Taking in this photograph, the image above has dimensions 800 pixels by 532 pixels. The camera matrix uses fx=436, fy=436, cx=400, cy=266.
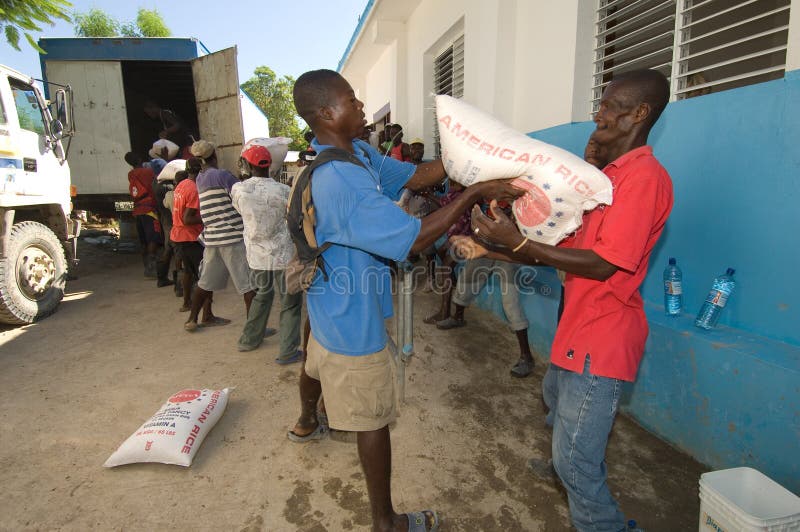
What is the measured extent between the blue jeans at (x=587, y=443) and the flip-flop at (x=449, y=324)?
2.61 m

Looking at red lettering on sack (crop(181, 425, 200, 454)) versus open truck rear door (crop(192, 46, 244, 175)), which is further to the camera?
open truck rear door (crop(192, 46, 244, 175))

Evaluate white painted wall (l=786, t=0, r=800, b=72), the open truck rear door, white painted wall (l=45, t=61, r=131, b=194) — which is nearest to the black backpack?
white painted wall (l=786, t=0, r=800, b=72)

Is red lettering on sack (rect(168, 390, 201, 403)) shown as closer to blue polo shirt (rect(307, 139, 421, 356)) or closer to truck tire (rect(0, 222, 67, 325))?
blue polo shirt (rect(307, 139, 421, 356))

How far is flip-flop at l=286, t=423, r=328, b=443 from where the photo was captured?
95.5 inches

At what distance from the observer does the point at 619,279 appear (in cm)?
141

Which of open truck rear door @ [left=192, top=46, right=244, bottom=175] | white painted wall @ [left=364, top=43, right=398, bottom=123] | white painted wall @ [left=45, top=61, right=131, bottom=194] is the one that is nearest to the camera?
open truck rear door @ [left=192, top=46, right=244, bottom=175]

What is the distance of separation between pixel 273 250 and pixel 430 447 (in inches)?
72.6

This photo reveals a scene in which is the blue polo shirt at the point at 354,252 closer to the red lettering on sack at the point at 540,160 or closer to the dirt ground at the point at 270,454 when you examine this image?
the red lettering on sack at the point at 540,160

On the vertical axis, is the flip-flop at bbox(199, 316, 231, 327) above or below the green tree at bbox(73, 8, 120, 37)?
below

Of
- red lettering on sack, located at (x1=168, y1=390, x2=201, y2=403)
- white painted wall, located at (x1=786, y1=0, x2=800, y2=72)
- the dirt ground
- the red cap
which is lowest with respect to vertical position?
the dirt ground

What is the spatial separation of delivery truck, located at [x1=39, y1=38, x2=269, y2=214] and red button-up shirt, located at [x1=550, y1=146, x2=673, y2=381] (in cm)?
572

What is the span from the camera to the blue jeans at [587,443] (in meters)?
1.41

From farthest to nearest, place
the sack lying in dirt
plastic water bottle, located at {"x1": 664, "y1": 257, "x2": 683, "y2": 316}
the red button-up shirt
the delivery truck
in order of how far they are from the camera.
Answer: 1. the delivery truck
2. plastic water bottle, located at {"x1": 664, "y1": 257, "x2": 683, "y2": 316}
3. the sack lying in dirt
4. the red button-up shirt

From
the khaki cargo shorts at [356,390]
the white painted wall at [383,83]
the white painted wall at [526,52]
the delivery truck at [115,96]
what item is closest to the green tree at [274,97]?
the white painted wall at [383,83]
